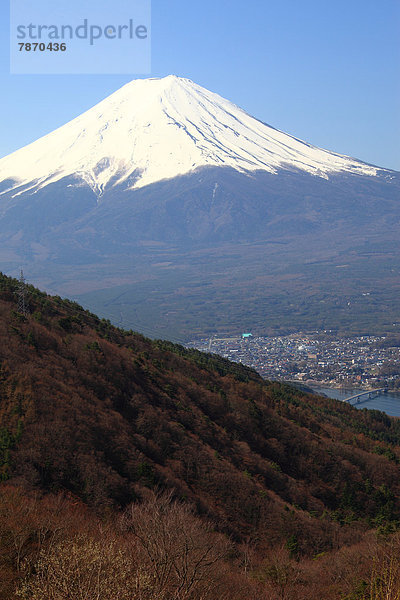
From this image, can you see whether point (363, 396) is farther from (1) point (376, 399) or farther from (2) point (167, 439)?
(2) point (167, 439)

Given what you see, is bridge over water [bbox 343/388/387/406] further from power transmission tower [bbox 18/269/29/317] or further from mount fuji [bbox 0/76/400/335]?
mount fuji [bbox 0/76/400/335]

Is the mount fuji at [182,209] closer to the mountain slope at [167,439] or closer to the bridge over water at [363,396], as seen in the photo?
the bridge over water at [363,396]

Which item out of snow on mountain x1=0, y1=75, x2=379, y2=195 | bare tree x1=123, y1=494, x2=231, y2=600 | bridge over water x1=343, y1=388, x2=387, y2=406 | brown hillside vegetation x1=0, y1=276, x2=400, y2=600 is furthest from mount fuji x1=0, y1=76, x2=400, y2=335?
bare tree x1=123, y1=494, x2=231, y2=600

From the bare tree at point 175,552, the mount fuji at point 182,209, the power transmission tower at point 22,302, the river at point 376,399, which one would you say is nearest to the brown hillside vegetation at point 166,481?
the bare tree at point 175,552

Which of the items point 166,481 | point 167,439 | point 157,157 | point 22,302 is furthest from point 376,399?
point 157,157

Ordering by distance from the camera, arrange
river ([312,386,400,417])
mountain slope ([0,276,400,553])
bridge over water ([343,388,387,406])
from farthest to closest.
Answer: bridge over water ([343,388,387,406]) → river ([312,386,400,417]) → mountain slope ([0,276,400,553])
